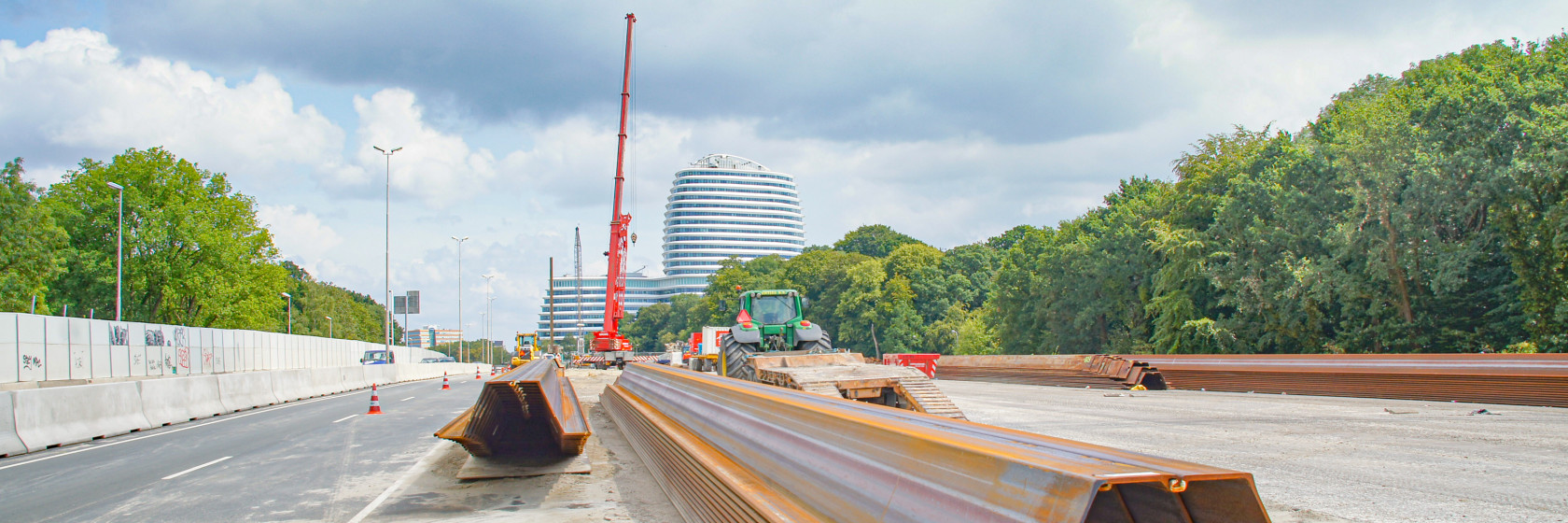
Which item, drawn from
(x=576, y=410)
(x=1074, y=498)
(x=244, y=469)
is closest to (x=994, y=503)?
(x=1074, y=498)

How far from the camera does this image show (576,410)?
10578 mm

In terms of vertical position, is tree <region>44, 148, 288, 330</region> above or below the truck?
above

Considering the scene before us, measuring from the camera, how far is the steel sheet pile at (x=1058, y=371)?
895 inches

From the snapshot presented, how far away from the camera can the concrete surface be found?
6.68m

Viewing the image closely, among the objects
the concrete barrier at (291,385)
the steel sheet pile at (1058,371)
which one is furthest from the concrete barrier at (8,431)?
the steel sheet pile at (1058,371)

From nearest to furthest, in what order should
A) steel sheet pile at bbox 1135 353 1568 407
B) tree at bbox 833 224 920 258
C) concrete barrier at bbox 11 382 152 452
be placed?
concrete barrier at bbox 11 382 152 452 < steel sheet pile at bbox 1135 353 1568 407 < tree at bbox 833 224 920 258

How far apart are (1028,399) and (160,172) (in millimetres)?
52789

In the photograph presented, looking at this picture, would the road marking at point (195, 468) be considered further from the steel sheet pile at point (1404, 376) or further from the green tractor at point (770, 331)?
the steel sheet pile at point (1404, 376)

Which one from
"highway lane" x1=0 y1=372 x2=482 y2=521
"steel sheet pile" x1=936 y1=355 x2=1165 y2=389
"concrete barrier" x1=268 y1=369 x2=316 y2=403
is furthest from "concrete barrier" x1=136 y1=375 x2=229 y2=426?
"steel sheet pile" x1=936 y1=355 x2=1165 y2=389

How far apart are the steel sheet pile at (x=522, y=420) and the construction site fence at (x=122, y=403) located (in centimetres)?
792

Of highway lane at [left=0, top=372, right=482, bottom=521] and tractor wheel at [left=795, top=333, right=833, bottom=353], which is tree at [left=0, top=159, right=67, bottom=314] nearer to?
highway lane at [left=0, top=372, right=482, bottom=521]

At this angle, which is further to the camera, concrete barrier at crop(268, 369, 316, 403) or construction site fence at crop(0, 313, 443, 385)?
concrete barrier at crop(268, 369, 316, 403)

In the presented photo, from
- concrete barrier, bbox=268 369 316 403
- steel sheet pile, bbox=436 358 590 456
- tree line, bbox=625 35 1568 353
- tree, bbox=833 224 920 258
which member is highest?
tree, bbox=833 224 920 258

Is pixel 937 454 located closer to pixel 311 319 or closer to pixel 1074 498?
pixel 1074 498
